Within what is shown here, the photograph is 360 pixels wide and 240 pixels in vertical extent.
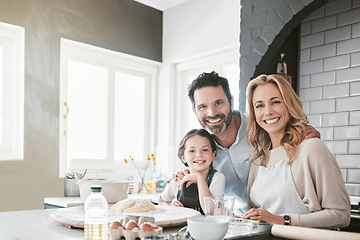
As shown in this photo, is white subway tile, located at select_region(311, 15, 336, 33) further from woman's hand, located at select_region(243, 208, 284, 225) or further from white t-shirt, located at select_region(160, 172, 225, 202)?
woman's hand, located at select_region(243, 208, 284, 225)

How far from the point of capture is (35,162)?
11.1 feet

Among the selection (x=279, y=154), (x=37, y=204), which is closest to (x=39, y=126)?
(x=37, y=204)

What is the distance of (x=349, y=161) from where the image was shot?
2.71 metres

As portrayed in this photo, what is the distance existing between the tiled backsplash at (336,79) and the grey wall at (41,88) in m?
2.08

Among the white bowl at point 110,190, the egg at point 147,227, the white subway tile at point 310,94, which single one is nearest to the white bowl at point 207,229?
the egg at point 147,227

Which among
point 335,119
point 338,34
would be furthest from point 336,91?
point 338,34

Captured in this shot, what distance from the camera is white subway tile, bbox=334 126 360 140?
2680mm

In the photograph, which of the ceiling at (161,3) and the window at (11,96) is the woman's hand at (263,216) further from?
the ceiling at (161,3)

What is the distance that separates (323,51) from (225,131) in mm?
1529

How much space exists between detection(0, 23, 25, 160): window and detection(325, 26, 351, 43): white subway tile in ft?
8.12

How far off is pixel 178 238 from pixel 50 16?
2.99 metres

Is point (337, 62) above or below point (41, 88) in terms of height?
above

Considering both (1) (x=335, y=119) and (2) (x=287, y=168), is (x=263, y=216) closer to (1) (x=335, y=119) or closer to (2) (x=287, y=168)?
(2) (x=287, y=168)

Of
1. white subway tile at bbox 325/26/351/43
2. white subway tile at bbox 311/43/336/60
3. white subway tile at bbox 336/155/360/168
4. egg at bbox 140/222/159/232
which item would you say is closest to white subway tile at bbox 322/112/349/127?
white subway tile at bbox 336/155/360/168
